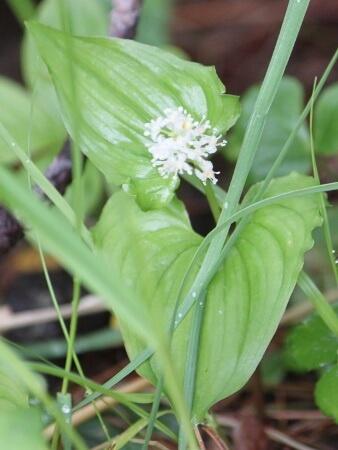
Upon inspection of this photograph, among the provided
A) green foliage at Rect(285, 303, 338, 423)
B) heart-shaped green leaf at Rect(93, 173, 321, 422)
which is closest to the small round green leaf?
green foliage at Rect(285, 303, 338, 423)

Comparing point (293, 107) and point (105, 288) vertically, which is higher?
point (105, 288)

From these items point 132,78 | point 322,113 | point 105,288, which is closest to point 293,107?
point 322,113

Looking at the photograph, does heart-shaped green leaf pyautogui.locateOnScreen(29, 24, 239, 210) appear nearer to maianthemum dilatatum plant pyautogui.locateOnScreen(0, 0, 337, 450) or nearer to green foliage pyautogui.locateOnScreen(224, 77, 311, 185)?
maianthemum dilatatum plant pyautogui.locateOnScreen(0, 0, 337, 450)

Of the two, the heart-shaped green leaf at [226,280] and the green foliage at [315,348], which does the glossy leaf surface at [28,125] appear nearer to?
the heart-shaped green leaf at [226,280]

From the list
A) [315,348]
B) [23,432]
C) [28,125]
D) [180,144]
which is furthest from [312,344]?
[28,125]

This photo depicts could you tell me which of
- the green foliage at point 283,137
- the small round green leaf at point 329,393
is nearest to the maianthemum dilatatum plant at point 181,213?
the small round green leaf at point 329,393

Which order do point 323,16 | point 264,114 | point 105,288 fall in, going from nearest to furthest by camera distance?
point 105,288
point 264,114
point 323,16

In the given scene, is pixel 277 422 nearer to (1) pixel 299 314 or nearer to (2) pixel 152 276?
(1) pixel 299 314
